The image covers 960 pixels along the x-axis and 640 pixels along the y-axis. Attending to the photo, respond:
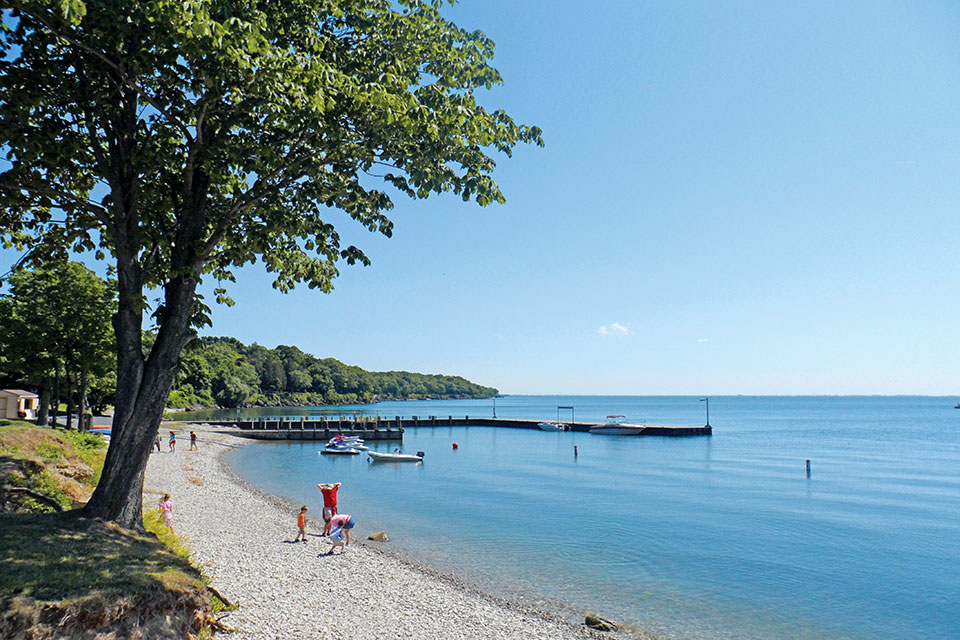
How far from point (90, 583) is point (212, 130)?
667cm

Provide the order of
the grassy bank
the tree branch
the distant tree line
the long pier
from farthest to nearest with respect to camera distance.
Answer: the distant tree line < the long pier < the tree branch < the grassy bank

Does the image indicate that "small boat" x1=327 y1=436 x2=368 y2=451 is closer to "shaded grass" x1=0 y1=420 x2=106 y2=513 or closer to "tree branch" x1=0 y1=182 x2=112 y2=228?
"shaded grass" x1=0 y1=420 x2=106 y2=513

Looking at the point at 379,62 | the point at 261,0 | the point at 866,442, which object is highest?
the point at 261,0

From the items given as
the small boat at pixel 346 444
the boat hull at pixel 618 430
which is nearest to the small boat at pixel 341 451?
the small boat at pixel 346 444

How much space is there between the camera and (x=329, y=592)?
13.0m

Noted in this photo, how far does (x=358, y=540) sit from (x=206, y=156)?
15869 mm

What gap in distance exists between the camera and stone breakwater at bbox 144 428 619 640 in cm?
1075

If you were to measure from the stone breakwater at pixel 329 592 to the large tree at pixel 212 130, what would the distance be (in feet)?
12.2

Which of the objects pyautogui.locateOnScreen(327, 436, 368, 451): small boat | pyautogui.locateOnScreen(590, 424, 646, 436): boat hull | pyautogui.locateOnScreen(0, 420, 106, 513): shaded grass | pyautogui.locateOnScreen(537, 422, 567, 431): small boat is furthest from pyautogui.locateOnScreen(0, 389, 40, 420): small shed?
pyautogui.locateOnScreen(590, 424, 646, 436): boat hull

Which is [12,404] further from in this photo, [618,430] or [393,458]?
[618,430]

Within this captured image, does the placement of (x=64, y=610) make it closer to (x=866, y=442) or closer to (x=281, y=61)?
(x=281, y=61)

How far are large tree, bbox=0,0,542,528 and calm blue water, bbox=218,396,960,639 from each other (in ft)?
37.5

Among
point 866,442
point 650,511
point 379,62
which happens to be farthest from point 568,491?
point 866,442

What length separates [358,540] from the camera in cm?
2045
